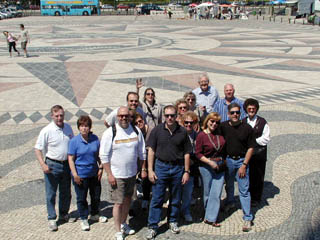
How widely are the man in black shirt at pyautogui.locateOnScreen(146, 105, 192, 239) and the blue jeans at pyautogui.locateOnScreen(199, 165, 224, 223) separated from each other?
13.7 inches

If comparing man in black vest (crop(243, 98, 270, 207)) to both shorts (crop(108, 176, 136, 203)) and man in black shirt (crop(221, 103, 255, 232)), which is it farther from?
shorts (crop(108, 176, 136, 203))

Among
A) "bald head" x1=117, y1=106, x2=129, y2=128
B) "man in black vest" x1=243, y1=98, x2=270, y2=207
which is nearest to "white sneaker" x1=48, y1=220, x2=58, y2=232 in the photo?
"bald head" x1=117, y1=106, x2=129, y2=128

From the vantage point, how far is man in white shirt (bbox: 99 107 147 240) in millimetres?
4531

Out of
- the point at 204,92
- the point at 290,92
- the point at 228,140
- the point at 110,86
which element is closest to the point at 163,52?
the point at 110,86

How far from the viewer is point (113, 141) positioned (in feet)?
14.9

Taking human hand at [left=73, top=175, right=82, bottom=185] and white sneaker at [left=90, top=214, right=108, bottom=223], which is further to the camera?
white sneaker at [left=90, top=214, right=108, bottom=223]

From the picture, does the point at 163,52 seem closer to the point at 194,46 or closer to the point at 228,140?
the point at 194,46

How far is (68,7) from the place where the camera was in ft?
194

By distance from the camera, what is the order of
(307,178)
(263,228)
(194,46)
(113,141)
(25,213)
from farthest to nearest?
(194,46)
(307,178)
(25,213)
(263,228)
(113,141)

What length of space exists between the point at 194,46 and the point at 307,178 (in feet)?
55.5

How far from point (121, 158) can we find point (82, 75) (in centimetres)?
1034

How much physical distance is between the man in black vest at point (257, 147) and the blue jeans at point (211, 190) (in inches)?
25.7

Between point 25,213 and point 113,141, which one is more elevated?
point 113,141

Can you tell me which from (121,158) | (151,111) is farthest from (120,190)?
(151,111)
